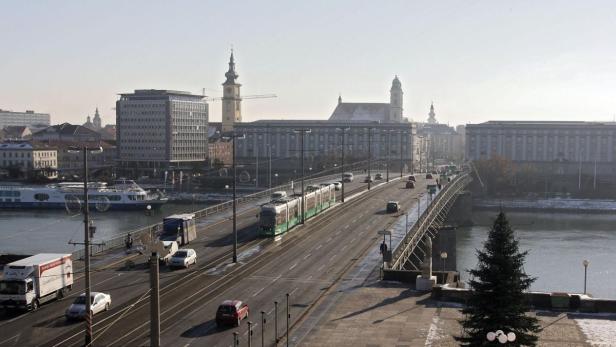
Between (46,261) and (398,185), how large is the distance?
2688 inches

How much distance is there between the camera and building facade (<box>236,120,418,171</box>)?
16675cm

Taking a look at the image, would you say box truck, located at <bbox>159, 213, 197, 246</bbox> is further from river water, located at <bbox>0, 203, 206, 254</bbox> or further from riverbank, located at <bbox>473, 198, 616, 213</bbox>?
riverbank, located at <bbox>473, 198, 616, 213</bbox>

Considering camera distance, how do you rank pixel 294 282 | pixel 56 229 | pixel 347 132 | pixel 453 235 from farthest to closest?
pixel 347 132 < pixel 56 229 < pixel 453 235 < pixel 294 282

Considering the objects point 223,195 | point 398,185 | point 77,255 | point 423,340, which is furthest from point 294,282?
point 223,195

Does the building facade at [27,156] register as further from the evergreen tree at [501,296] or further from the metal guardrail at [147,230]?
the evergreen tree at [501,296]

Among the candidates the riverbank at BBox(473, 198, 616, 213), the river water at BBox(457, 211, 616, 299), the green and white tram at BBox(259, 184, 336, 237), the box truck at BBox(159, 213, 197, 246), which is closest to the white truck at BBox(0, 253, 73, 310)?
the box truck at BBox(159, 213, 197, 246)

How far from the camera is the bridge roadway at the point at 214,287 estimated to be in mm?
25547

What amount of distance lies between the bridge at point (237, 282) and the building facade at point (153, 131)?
109471mm

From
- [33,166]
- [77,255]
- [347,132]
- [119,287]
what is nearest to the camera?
[119,287]

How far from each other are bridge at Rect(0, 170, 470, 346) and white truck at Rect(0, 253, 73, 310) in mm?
486

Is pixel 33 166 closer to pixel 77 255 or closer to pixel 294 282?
pixel 77 255

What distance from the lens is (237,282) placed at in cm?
3438

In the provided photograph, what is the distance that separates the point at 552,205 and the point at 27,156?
331 feet

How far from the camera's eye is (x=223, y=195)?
418 ft
